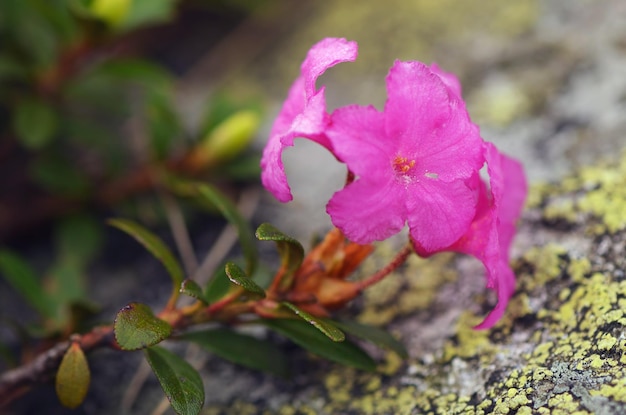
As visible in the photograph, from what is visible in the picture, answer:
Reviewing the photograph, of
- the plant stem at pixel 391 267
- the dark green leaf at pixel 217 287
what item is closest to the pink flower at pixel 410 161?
the plant stem at pixel 391 267

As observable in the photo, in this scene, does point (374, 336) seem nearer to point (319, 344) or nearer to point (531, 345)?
point (319, 344)

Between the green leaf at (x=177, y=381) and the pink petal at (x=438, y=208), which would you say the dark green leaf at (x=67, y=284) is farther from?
the pink petal at (x=438, y=208)

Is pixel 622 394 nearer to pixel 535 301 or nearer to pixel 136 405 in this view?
pixel 535 301

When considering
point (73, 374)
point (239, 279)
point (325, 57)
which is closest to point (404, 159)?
point (325, 57)

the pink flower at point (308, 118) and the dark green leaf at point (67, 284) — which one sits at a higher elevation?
the pink flower at point (308, 118)

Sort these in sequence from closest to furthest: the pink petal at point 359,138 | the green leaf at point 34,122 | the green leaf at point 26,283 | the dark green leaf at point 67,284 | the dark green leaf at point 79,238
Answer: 1. the pink petal at point 359,138
2. the green leaf at point 26,283
3. the dark green leaf at point 67,284
4. the green leaf at point 34,122
5. the dark green leaf at point 79,238

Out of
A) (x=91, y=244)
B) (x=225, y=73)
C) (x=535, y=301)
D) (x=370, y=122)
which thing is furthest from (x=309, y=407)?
(x=225, y=73)
